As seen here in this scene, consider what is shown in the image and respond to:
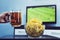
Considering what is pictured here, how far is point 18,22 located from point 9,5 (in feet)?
3.99

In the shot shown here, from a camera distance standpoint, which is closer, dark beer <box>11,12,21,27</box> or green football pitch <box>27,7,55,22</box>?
dark beer <box>11,12,21,27</box>

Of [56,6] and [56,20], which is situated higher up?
[56,6]

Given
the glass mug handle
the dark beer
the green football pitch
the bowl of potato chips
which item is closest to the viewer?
the bowl of potato chips

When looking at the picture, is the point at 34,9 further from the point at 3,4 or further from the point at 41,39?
the point at 41,39

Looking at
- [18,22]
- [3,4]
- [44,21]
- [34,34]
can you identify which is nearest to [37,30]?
[34,34]

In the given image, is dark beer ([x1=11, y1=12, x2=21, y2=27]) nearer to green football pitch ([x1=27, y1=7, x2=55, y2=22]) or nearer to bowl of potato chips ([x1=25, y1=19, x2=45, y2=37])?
bowl of potato chips ([x1=25, y1=19, x2=45, y2=37])

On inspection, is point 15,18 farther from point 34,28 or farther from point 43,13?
point 43,13

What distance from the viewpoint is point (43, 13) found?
2.70 metres

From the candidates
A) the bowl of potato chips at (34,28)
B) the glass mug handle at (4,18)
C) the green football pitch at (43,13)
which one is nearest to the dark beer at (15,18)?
the bowl of potato chips at (34,28)

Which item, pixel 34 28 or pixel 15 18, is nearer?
pixel 34 28

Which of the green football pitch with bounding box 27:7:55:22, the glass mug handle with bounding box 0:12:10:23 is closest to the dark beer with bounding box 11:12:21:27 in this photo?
the glass mug handle with bounding box 0:12:10:23

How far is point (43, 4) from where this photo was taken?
2756 millimetres

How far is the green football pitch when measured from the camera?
8.79 ft

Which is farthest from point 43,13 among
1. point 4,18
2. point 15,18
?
point 15,18
